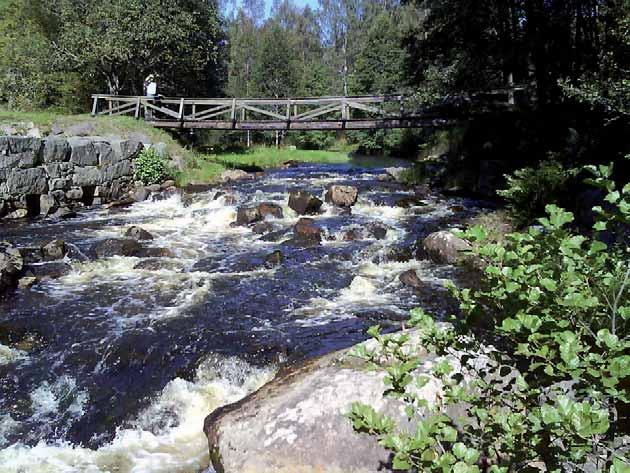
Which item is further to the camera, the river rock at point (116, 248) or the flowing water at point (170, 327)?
the river rock at point (116, 248)

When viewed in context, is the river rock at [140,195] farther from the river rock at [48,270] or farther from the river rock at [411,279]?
the river rock at [411,279]

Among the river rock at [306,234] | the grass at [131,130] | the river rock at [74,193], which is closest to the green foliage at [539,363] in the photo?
the river rock at [306,234]

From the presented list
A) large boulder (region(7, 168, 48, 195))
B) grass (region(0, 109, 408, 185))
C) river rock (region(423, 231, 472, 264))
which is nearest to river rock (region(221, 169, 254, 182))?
grass (region(0, 109, 408, 185))

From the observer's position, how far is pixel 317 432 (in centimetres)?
354

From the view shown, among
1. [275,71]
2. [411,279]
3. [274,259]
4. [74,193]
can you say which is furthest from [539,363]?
[275,71]

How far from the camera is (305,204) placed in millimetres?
13414

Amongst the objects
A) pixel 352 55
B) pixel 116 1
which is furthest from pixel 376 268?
pixel 352 55

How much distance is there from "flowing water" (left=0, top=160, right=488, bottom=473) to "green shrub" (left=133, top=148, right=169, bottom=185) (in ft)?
14.3

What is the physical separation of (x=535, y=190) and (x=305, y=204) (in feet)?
17.8

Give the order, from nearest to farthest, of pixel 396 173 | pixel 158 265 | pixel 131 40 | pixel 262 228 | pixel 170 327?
pixel 170 327
pixel 158 265
pixel 262 228
pixel 396 173
pixel 131 40

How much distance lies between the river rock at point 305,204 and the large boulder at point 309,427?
952cm

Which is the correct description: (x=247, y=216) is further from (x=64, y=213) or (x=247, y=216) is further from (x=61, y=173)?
(x=61, y=173)

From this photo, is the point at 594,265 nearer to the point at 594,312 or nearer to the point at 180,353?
the point at 594,312

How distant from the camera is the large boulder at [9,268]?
798 cm
